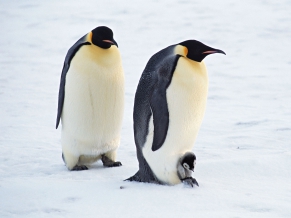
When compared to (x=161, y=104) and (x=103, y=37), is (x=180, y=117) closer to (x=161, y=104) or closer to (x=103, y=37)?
(x=161, y=104)

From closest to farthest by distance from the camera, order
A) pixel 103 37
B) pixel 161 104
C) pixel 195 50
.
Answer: pixel 161 104 < pixel 195 50 < pixel 103 37

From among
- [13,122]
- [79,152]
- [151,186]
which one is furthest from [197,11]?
[151,186]

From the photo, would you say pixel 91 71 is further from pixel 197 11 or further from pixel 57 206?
pixel 197 11

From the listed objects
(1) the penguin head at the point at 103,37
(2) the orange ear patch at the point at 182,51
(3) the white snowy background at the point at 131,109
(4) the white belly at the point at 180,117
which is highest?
(2) the orange ear patch at the point at 182,51

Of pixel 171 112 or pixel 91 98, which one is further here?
pixel 91 98

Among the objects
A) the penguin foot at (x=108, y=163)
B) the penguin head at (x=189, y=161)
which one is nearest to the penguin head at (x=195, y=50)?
the penguin head at (x=189, y=161)

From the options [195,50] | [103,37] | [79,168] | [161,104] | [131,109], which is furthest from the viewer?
[131,109]

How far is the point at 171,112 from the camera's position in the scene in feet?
11.8

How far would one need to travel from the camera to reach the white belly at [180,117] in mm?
3568

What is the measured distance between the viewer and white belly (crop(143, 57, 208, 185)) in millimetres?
3568

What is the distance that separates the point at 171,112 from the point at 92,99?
94 cm

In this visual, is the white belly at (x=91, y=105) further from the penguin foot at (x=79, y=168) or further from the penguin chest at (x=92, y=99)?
the penguin foot at (x=79, y=168)

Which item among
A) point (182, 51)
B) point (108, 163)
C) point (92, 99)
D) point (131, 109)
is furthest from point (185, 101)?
point (131, 109)

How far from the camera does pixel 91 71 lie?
169 inches
